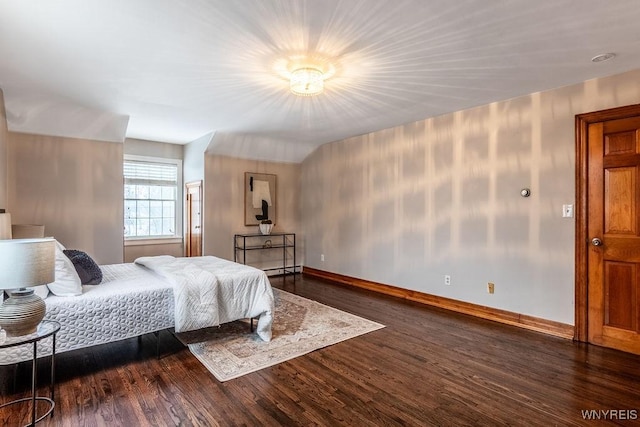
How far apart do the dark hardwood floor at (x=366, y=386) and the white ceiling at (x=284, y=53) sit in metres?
2.46

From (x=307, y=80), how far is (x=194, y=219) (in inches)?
153

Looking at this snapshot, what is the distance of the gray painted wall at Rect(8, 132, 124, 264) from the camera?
4301 mm

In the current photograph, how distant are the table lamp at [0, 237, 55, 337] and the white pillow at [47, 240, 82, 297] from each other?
49 centimetres

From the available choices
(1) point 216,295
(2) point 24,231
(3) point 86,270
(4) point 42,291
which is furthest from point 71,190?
(1) point 216,295

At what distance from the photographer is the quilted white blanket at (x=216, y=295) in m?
2.76

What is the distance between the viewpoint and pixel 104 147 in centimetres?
487

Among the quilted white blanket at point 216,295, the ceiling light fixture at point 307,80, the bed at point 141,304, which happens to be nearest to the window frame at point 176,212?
the bed at point 141,304

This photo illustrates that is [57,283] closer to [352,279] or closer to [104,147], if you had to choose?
[104,147]

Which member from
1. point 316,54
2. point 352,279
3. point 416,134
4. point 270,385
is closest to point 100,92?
point 316,54

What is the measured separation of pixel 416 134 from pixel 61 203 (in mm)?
4974

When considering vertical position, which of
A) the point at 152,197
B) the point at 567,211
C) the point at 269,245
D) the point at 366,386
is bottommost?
the point at 366,386

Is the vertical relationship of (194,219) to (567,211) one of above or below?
below

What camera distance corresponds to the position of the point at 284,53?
8.69ft

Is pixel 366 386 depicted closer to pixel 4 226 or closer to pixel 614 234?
pixel 614 234
